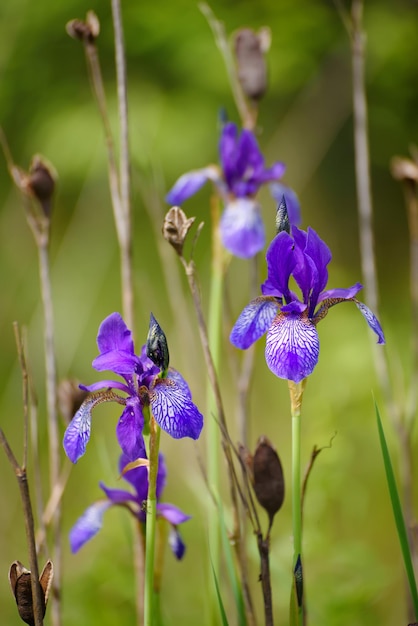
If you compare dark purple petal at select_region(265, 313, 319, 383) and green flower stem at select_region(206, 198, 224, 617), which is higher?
green flower stem at select_region(206, 198, 224, 617)

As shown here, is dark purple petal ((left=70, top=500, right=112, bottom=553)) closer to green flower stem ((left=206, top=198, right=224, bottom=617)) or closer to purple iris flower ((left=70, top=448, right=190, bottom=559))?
purple iris flower ((left=70, top=448, right=190, bottom=559))

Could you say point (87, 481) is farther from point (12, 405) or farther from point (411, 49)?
point (411, 49)

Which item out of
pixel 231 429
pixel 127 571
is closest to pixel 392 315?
pixel 231 429

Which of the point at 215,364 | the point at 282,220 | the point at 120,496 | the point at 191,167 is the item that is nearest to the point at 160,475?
the point at 120,496

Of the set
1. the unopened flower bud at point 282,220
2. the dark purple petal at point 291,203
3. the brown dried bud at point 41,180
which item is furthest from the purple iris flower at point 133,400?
the dark purple petal at point 291,203

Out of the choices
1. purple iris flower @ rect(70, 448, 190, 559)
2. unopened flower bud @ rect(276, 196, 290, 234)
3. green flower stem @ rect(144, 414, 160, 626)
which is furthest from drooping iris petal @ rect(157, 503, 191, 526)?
unopened flower bud @ rect(276, 196, 290, 234)

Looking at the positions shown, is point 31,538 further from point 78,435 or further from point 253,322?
point 253,322

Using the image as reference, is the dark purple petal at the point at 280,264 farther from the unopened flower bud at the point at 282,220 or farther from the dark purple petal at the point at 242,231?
the dark purple petal at the point at 242,231
